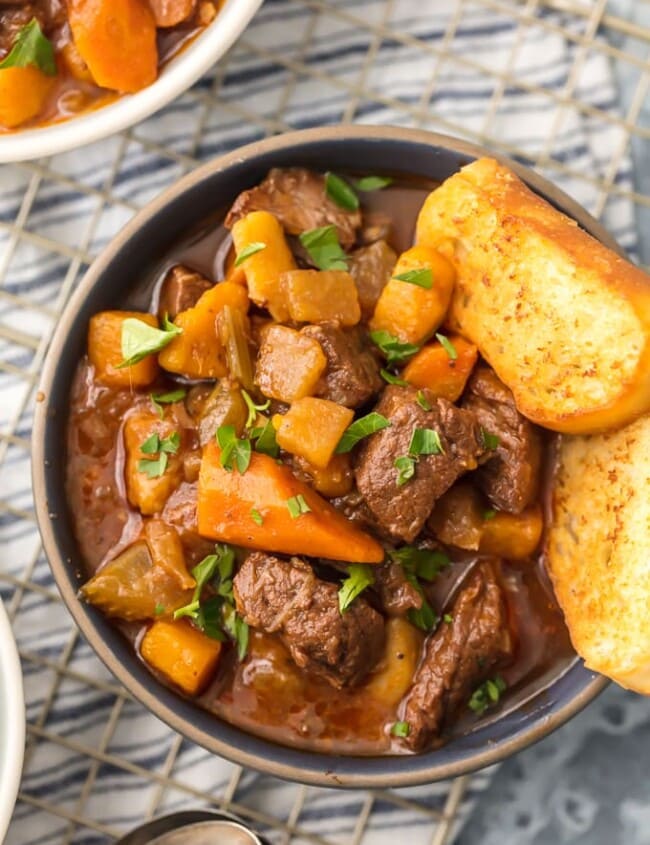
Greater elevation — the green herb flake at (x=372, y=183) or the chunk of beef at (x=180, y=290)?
the green herb flake at (x=372, y=183)

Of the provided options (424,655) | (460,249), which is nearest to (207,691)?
(424,655)

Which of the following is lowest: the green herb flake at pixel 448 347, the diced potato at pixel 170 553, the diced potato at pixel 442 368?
the diced potato at pixel 170 553

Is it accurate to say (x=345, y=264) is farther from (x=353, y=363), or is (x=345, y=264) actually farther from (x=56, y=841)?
(x=56, y=841)

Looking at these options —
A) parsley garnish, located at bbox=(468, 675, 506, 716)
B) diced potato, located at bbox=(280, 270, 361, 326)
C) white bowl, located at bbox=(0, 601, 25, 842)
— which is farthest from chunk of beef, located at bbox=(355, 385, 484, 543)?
white bowl, located at bbox=(0, 601, 25, 842)

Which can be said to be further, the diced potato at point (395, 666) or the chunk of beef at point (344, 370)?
the diced potato at point (395, 666)

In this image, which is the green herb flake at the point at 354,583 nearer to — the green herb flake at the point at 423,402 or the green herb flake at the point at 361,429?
the green herb flake at the point at 361,429

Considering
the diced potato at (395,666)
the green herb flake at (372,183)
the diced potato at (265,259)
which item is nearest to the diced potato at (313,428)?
the diced potato at (265,259)

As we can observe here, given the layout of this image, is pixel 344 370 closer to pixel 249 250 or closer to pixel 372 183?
pixel 249 250

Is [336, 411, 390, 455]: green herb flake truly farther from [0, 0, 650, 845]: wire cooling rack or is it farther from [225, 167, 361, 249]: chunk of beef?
[0, 0, 650, 845]: wire cooling rack
